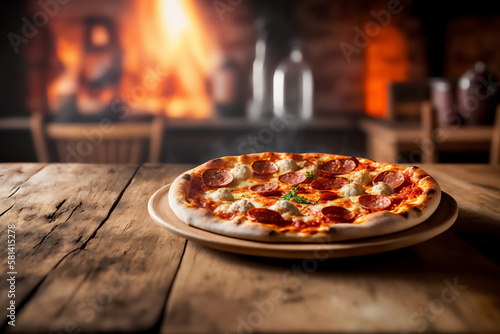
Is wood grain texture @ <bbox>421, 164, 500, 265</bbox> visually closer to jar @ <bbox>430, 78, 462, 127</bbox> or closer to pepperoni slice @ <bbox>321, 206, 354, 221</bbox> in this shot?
pepperoni slice @ <bbox>321, 206, 354, 221</bbox>

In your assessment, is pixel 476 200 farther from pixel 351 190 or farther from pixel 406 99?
pixel 406 99

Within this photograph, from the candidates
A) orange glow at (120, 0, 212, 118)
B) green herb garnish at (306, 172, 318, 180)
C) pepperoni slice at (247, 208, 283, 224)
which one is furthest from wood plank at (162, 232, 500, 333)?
orange glow at (120, 0, 212, 118)

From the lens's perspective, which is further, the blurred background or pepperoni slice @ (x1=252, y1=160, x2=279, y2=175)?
the blurred background

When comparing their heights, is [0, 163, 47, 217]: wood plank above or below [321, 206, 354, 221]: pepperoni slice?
below

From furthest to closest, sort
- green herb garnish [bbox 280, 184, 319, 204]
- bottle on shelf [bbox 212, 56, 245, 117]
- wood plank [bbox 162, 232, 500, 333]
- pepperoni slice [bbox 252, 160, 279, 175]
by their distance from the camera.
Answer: bottle on shelf [bbox 212, 56, 245, 117]
pepperoni slice [bbox 252, 160, 279, 175]
green herb garnish [bbox 280, 184, 319, 204]
wood plank [bbox 162, 232, 500, 333]

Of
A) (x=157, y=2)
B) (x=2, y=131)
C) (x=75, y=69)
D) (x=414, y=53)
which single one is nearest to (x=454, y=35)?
(x=414, y=53)

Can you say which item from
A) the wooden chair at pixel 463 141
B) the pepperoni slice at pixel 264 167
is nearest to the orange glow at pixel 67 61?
the wooden chair at pixel 463 141

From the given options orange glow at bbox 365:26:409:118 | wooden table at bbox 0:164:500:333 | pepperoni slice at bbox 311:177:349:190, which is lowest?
wooden table at bbox 0:164:500:333
